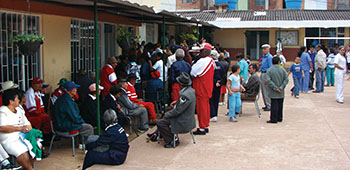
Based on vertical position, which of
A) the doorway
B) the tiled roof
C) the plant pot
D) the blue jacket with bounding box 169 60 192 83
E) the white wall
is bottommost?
the blue jacket with bounding box 169 60 192 83

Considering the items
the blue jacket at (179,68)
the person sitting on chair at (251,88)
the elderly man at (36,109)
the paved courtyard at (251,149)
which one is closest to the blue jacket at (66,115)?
the elderly man at (36,109)

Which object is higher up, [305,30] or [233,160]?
[305,30]

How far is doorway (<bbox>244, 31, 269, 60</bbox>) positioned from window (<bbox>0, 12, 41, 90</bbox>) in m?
19.9

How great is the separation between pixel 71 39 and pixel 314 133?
6122mm

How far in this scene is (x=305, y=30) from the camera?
2628 centimetres

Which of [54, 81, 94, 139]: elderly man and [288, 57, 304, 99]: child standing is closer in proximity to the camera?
[54, 81, 94, 139]: elderly man

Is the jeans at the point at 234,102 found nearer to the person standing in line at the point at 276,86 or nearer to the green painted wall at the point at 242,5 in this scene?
the person standing in line at the point at 276,86

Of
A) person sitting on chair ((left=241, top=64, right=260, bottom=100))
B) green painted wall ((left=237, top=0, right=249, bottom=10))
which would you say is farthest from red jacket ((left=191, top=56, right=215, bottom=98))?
green painted wall ((left=237, top=0, right=249, bottom=10))

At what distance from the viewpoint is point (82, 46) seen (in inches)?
436

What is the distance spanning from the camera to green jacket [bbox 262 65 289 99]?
9.13m

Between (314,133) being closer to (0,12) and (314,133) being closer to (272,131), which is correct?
(272,131)

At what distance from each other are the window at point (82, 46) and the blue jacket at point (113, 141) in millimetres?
4938

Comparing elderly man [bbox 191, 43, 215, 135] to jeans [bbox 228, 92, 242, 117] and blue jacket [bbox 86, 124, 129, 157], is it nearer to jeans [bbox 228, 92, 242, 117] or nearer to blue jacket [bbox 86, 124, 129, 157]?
jeans [bbox 228, 92, 242, 117]

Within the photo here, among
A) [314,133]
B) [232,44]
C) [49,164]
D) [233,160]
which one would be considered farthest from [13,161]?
[232,44]
